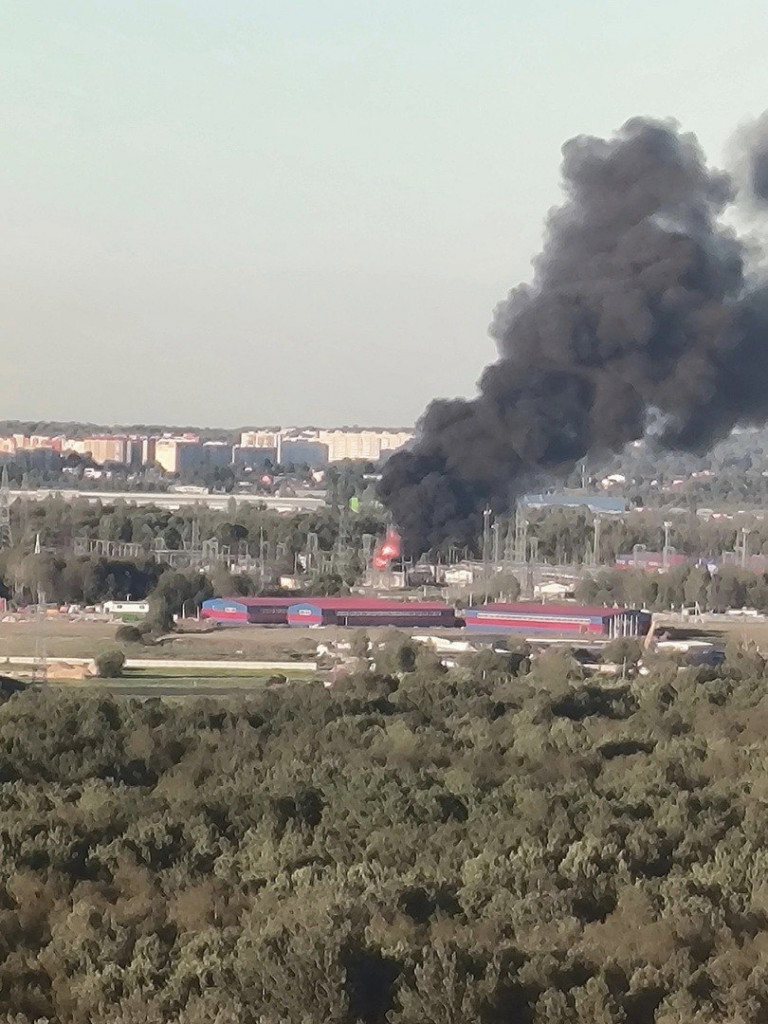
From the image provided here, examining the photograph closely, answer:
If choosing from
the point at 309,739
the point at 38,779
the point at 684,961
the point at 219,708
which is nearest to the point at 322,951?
the point at 684,961

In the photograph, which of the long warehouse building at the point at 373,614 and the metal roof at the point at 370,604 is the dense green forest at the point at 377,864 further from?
the metal roof at the point at 370,604

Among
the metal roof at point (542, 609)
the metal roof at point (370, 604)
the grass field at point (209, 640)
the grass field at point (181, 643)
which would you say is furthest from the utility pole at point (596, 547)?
the grass field at point (181, 643)

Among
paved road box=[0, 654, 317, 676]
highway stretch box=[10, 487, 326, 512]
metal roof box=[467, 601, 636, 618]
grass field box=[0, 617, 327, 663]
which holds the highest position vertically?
highway stretch box=[10, 487, 326, 512]

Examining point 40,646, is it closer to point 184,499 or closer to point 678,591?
point 678,591

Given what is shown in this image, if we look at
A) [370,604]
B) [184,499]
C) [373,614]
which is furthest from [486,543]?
[184,499]

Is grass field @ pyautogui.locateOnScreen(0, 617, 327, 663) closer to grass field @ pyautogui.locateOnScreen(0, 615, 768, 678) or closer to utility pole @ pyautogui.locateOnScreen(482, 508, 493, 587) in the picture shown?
grass field @ pyautogui.locateOnScreen(0, 615, 768, 678)

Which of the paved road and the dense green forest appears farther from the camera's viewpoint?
the paved road

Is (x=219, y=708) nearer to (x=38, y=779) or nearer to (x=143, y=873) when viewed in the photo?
(x=38, y=779)

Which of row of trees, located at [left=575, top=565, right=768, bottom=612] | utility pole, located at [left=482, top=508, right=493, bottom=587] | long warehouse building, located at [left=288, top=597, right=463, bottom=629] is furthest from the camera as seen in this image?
row of trees, located at [left=575, top=565, right=768, bottom=612]

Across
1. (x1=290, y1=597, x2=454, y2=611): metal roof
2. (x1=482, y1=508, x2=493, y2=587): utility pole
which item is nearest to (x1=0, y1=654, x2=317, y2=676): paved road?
(x1=482, y1=508, x2=493, y2=587): utility pole
